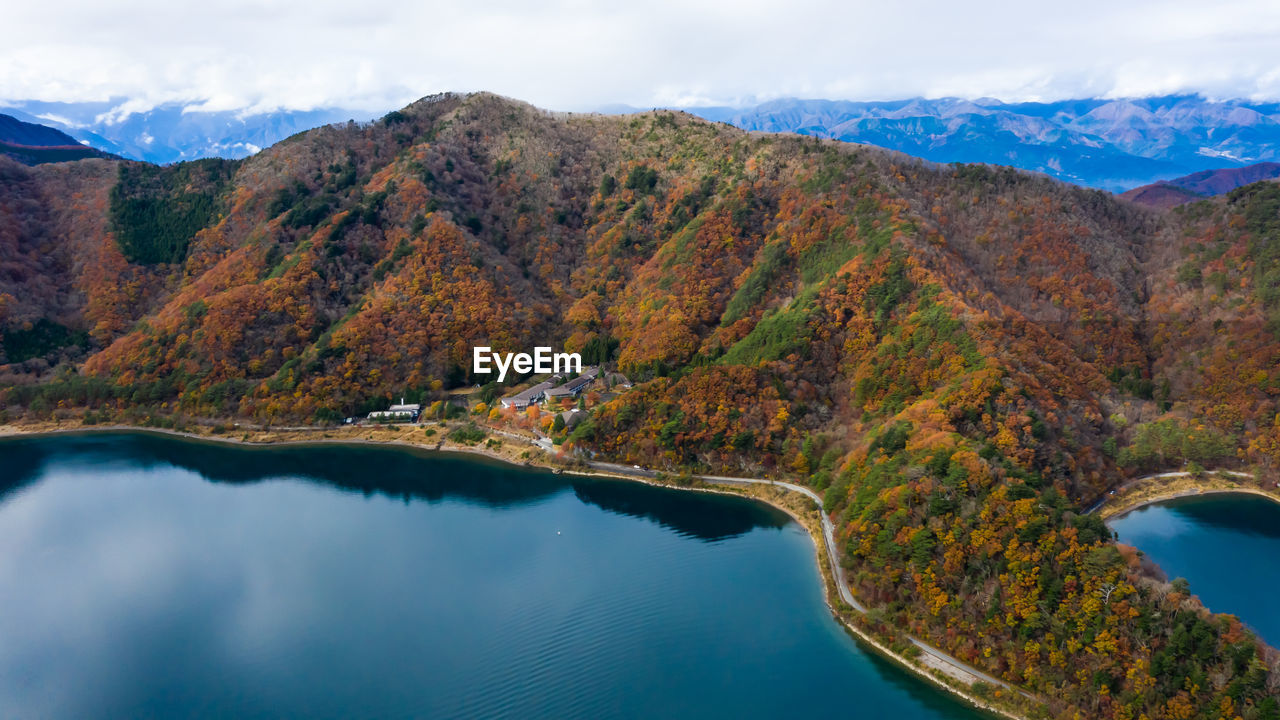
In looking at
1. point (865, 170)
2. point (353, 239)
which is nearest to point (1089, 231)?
point (865, 170)

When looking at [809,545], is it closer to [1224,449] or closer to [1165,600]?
[1165,600]

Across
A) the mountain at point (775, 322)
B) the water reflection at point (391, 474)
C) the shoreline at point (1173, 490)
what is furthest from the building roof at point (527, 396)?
the shoreline at point (1173, 490)

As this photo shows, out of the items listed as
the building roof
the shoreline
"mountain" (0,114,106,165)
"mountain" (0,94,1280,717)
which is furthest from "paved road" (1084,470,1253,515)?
"mountain" (0,114,106,165)

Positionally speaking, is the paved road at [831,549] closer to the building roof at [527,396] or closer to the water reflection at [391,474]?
the water reflection at [391,474]

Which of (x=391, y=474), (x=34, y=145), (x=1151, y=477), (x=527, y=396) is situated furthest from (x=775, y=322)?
(x=34, y=145)

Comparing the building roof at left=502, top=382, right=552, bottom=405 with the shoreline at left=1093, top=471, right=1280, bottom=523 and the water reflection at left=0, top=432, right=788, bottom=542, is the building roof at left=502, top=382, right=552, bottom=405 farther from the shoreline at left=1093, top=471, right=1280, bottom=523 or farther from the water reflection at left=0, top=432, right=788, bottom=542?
the shoreline at left=1093, top=471, right=1280, bottom=523

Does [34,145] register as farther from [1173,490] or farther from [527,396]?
[1173,490]

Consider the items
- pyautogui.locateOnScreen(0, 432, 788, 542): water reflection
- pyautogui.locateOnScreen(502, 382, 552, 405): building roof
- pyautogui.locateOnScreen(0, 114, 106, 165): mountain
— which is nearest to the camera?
pyautogui.locateOnScreen(0, 432, 788, 542): water reflection
